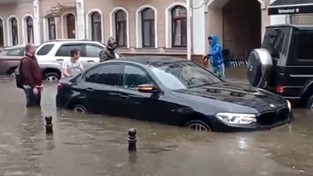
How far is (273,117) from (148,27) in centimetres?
1816

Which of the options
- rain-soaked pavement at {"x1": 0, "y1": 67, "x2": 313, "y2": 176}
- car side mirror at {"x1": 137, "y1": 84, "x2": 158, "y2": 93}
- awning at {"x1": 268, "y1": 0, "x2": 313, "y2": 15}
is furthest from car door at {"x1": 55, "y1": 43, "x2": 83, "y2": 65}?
car side mirror at {"x1": 137, "y1": 84, "x2": 158, "y2": 93}

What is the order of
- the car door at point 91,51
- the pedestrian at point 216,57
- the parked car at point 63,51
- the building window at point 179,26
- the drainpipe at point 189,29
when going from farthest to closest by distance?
the building window at point 179,26
the drainpipe at point 189,29
the parked car at point 63,51
the car door at point 91,51
the pedestrian at point 216,57

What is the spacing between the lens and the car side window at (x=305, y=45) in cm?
1227

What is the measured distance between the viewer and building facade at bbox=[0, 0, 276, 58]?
976 inches

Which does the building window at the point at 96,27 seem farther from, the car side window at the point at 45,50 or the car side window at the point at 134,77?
the car side window at the point at 134,77

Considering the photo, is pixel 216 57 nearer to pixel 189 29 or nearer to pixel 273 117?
pixel 273 117

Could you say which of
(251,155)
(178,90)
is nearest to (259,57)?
(178,90)

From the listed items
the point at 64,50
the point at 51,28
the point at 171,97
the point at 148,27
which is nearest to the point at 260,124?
the point at 171,97

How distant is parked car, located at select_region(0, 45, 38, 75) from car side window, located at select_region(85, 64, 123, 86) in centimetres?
Result: 1308

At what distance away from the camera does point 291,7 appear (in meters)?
18.4

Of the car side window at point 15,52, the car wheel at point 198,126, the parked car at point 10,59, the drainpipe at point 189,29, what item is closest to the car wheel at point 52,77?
the parked car at point 10,59

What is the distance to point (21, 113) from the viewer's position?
42.3ft

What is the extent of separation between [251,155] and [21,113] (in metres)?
6.42

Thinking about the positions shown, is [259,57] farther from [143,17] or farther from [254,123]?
[143,17]
